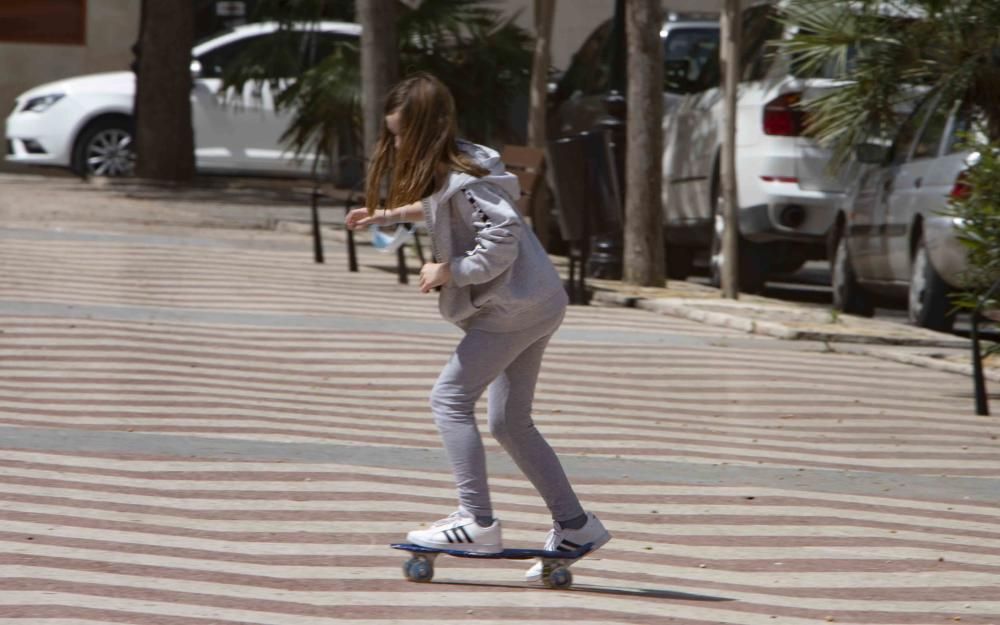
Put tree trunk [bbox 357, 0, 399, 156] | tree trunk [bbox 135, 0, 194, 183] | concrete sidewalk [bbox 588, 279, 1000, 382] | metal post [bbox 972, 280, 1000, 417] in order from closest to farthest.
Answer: metal post [bbox 972, 280, 1000, 417], concrete sidewalk [bbox 588, 279, 1000, 382], tree trunk [bbox 357, 0, 399, 156], tree trunk [bbox 135, 0, 194, 183]

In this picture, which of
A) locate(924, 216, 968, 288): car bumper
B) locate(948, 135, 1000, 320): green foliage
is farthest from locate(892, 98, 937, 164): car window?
locate(948, 135, 1000, 320): green foliage

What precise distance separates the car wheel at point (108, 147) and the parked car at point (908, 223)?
38.8 ft

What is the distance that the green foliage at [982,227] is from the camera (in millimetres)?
9656

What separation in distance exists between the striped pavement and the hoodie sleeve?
865 millimetres

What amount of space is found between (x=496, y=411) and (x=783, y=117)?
878 centimetres

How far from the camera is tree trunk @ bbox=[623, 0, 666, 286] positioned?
14.2 metres

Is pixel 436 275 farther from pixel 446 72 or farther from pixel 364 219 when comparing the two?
pixel 446 72

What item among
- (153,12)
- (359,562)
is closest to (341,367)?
(359,562)

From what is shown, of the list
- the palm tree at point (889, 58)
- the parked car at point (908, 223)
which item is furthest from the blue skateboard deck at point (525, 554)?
the palm tree at point (889, 58)

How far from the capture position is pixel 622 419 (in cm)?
886

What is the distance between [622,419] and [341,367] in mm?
1751

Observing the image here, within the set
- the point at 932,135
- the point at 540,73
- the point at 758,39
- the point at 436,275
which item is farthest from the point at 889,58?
the point at 436,275

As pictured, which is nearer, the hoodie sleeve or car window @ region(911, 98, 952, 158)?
the hoodie sleeve

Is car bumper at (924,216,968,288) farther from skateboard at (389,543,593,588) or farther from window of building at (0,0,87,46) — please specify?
window of building at (0,0,87,46)
